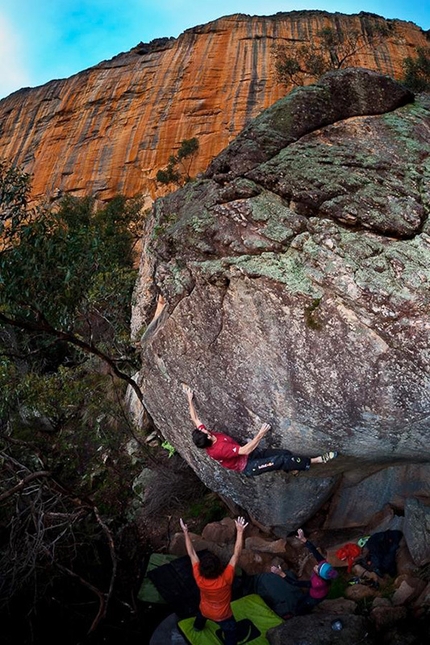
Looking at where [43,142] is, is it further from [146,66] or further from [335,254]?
[335,254]

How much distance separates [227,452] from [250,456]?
14.6 inches

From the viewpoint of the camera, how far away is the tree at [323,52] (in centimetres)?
3069

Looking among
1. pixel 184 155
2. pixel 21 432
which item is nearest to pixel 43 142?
pixel 184 155

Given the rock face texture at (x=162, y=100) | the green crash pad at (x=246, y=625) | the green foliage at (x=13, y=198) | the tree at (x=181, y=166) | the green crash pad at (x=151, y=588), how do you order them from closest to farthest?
the green crash pad at (x=246, y=625) → the green crash pad at (x=151, y=588) → the green foliage at (x=13, y=198) → the tree at (x=181, y=166) → the rock face texture at (x=162, y=100)

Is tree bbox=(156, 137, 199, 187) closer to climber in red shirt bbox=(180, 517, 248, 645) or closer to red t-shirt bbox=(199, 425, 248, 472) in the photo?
red t-shirt bbox=(199, 425, 248, 472)

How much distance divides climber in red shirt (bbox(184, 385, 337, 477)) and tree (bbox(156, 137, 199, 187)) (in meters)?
31.3

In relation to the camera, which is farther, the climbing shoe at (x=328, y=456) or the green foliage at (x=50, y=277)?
the green foliage at (x=50, y=277)

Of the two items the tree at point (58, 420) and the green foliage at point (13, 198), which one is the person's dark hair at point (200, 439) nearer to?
the tree at point (58, 420)

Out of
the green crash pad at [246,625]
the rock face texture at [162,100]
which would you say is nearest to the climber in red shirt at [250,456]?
the green crash pad at [246,625]

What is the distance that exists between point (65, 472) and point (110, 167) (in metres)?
32.7

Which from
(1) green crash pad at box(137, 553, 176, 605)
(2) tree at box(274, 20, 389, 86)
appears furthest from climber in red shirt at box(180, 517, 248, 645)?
(2) tree at box(274, 20, 389, 86)

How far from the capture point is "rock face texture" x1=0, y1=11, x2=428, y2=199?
3781 cm

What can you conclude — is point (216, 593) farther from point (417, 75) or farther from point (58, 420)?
point (417, 75)

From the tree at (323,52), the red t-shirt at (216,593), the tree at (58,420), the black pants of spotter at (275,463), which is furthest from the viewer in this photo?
the tree at (323,52)
